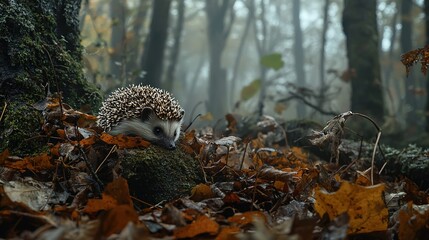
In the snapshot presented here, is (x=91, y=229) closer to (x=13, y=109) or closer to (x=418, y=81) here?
(x=13, y=109)

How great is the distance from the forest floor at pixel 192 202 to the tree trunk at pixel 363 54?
4.75 m

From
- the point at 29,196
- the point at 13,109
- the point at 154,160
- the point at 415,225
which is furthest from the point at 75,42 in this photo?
the point at 415,225

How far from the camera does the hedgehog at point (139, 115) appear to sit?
14.4ft

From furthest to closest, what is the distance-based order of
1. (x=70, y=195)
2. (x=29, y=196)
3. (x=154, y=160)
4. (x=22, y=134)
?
(x=22, y=134) → (x=154, y=160) → (x=70, y=195) → (x=29, y=196)

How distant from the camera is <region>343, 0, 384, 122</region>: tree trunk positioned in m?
8.51

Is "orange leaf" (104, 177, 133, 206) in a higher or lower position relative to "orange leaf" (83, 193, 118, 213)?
higher

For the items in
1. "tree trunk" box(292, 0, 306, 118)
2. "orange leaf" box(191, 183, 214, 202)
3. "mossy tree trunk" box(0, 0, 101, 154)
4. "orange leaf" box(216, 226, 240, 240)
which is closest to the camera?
"orange leaf" box(216, 226, 240, 240)

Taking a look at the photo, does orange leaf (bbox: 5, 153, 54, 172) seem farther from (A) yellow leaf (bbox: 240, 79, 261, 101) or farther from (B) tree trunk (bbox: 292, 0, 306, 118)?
(B) tree trunk (bbox: 292, 0, 306, 118)

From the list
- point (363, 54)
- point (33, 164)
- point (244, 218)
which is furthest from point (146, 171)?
point (363, 54)

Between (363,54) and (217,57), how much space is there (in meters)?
15.9

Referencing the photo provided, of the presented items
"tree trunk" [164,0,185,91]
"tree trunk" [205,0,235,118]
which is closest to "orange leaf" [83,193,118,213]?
"tree trunk" [164,0,185,91]

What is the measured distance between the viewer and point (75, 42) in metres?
5.08

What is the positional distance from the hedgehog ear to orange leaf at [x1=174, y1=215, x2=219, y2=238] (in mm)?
2493

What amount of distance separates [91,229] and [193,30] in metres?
54.1
